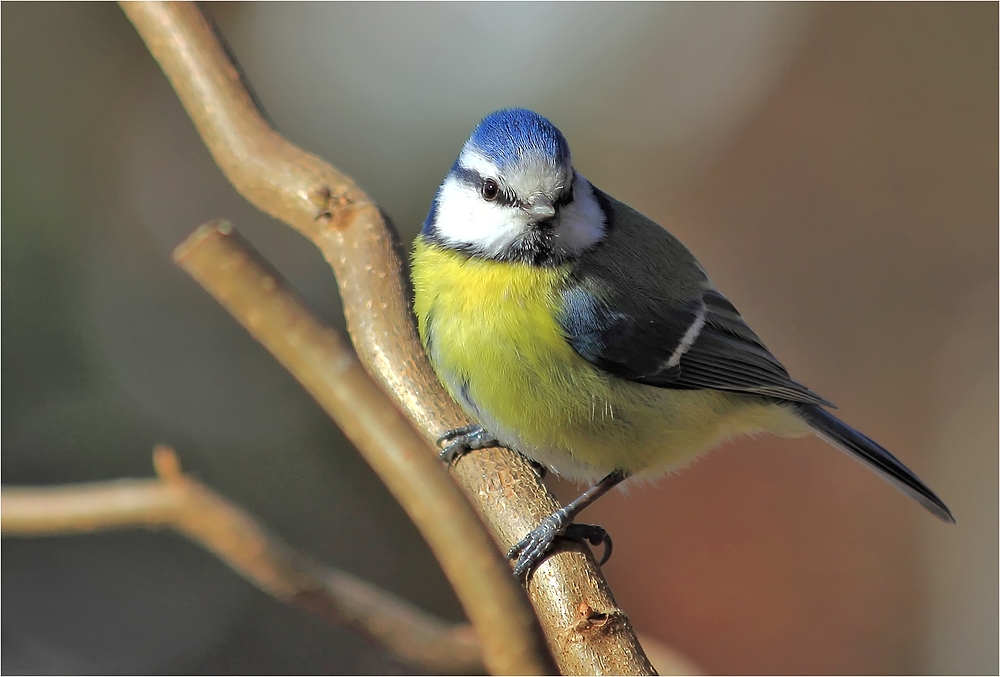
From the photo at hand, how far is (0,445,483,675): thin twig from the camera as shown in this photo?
28.8 inches

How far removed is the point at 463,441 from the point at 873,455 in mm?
615

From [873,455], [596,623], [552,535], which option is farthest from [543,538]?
[873,455]

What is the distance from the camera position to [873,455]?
1.23 m

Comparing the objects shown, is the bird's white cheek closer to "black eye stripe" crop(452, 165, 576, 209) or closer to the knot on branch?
"black eye stripe" crop(452, 165, 576, 209)

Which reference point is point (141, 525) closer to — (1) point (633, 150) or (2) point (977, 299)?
(1) point (633, 150)

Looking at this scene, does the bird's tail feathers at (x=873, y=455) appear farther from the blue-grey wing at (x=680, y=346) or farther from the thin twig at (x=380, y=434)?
the thin twig at (x=380, y=434)

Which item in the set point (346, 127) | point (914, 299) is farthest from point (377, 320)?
point (914, 299)

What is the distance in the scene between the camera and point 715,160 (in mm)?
2422

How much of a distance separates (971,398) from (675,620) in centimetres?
97

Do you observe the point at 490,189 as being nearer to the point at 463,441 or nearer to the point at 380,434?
the point at 463,441

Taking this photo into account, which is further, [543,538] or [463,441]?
[463,441]

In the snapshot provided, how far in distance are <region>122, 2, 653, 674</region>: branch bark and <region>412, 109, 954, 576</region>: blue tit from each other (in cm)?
4

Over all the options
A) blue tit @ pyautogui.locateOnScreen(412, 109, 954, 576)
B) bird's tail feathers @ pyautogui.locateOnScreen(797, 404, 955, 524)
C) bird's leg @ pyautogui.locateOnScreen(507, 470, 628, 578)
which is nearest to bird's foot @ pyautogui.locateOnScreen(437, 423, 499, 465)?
blue tit @ pyautogui.locateOnScreen(412, 109, 954, 576)

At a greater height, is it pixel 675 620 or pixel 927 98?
pixel 927 98
